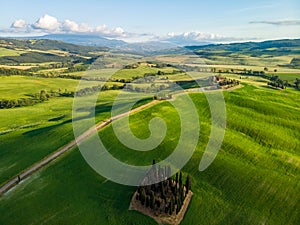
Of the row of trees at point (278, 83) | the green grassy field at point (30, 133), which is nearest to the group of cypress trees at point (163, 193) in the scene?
the green grassy field at point (30, 133)

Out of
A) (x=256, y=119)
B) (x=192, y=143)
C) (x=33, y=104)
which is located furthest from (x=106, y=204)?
(x=33, y=104)

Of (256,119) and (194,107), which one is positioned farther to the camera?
(194,107)

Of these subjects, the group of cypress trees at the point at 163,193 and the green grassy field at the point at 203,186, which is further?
the green grassy field at the point at 203,186

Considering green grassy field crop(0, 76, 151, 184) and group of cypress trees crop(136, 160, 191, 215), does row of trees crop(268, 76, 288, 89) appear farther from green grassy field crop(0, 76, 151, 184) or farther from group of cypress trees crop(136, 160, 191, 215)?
group of cypress trees crop(136, 160, 191, 215)

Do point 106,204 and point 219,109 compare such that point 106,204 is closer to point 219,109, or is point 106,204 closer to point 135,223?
point 135,223

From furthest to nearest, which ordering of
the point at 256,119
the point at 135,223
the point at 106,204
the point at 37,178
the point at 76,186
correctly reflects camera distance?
the point at 256,119
the point at 37,178
the point at 76,186
the point at 106,204
the point at 135,223

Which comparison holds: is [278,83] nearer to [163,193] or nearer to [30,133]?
[30,133]

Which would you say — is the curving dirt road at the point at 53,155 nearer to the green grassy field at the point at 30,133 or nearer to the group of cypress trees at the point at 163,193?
the green grassy field at the point at 30,133
